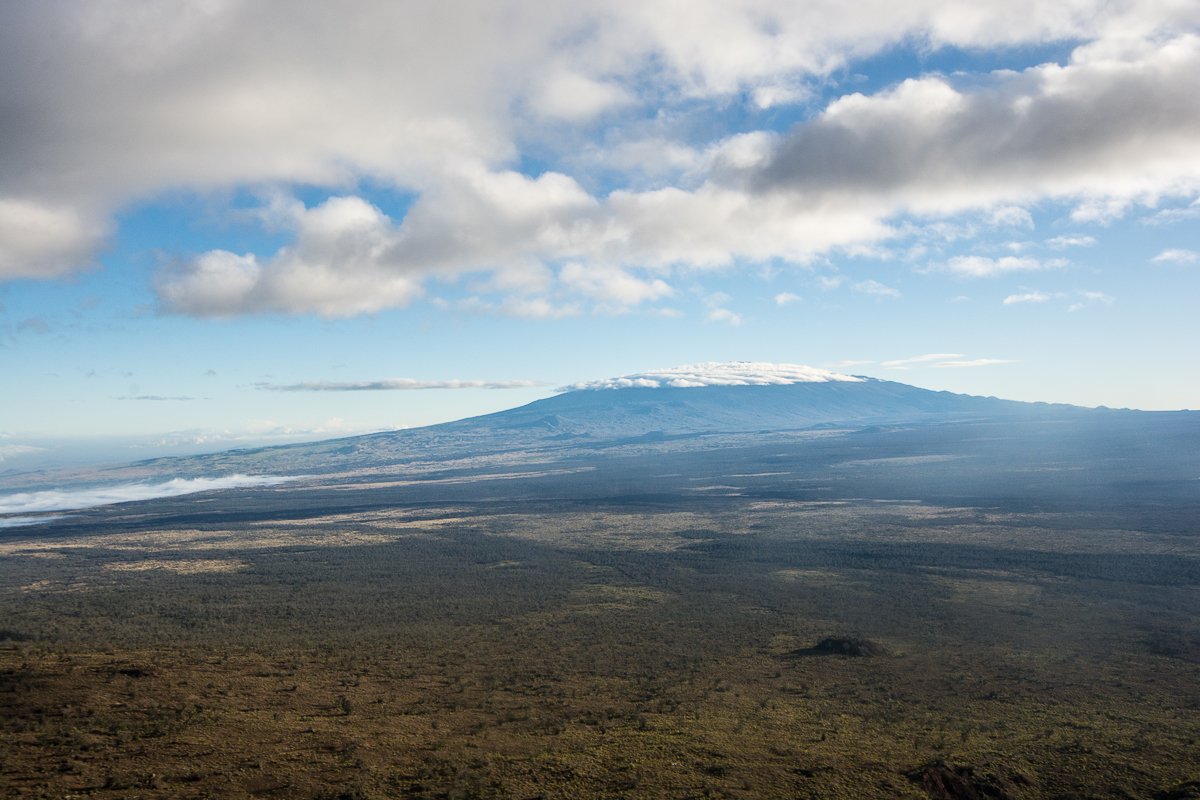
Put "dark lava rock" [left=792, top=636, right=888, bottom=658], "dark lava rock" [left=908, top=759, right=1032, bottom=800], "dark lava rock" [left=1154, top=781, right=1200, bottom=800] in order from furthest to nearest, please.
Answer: "dark lava rock" [left=792, top=636, right=888, bottom=658] → "dark lava rock" [left=908, top=759, right=1032, bottom=800] → "dark lava rock" [left=1154, top=781, right=1200, bottom=800]

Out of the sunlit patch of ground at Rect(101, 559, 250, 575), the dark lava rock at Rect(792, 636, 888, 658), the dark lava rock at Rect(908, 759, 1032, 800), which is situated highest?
the sunlit patch of ground at Rect(101, 559, 250, 575)

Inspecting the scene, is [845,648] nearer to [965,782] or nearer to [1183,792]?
[965,782]

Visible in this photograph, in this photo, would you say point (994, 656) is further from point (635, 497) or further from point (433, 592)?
point (635, 497)

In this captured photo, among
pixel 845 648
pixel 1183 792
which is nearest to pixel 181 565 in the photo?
pixel 845 648

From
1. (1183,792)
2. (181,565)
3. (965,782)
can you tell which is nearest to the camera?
(1183,792)

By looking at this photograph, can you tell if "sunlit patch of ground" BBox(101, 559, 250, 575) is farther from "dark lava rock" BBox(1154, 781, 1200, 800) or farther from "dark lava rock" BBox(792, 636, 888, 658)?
"dark lava rock" BBox(1154, 781, 1200, 800)

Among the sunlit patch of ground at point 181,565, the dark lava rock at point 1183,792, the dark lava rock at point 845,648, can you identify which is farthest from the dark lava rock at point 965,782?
the sunlit patch of ground at point 181,565

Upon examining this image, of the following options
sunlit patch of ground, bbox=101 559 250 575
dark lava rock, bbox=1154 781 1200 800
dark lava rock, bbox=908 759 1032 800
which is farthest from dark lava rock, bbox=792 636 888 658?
sunlit patch of ground, bbox=101 559 250 575

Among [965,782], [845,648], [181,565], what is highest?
[181,565]

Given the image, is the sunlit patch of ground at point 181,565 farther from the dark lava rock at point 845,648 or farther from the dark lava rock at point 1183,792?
the dark lava rock at point 1183,792

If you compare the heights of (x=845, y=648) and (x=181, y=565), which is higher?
(x=181, y=565)

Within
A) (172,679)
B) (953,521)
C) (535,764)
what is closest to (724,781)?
(535,764)

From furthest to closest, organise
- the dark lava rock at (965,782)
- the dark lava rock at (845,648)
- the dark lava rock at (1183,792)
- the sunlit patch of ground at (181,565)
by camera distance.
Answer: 1. the sunlit patch of ground at (181,565)
2. the dark lava rock at (845,648)
3. the dark lava rock at (965,782)
4. the dark lava rock at (1183,792)
